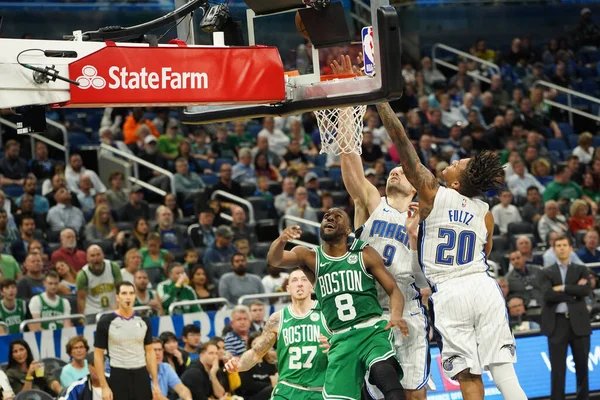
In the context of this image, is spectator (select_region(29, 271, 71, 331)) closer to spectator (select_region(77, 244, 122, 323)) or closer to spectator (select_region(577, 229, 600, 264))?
spectator (select_region(77, 244, 122, 323))

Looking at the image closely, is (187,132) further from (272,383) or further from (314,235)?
(272,383)

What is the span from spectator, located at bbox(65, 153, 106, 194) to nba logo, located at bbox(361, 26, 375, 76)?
31.6 ft

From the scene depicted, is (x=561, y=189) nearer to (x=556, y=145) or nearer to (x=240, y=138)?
(x=556, y=145)

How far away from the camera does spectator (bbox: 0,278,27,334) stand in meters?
12.6

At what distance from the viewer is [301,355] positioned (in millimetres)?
9148

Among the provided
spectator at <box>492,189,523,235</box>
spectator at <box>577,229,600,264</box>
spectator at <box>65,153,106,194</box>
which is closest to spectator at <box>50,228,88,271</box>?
spectator at <box>65,153,106,194</box>

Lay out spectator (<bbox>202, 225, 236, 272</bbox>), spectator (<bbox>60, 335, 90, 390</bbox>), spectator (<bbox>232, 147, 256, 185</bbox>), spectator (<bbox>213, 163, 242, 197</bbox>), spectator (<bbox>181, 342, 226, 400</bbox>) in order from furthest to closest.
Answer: spectator (<bbox>232, 147, 256, 185</bbox>), spectator (<bbox>213, 163, 242, 197</bbox>), spectator (<bbox>202, 225, 236, 272</bbox>), spectator (<bbox>181, 342, 226, 400</bbox>), spectator (<bbox>60, 335, 90, 390</bbox>)

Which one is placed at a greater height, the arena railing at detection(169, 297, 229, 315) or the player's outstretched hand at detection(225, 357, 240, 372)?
the arena railing at detection(169, 297, 229, 315)

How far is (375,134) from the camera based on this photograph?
1930 centimetres

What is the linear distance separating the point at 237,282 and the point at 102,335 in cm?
313

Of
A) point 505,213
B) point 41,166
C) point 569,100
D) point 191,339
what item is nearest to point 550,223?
point 505,213

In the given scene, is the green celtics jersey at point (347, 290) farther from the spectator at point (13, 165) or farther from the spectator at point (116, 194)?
the spectator at point (13, 165)

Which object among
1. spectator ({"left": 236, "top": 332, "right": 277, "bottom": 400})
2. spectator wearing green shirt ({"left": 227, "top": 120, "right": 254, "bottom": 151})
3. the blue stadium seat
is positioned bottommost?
spectator ({"left": 236, "top": 332, "right": 277, "bottom": 400})

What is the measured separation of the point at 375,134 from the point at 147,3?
505cm
